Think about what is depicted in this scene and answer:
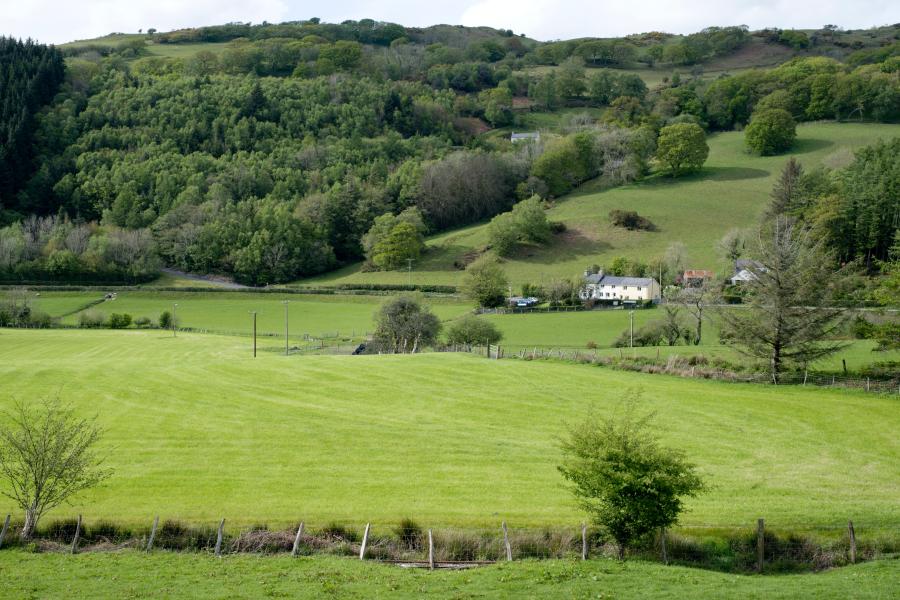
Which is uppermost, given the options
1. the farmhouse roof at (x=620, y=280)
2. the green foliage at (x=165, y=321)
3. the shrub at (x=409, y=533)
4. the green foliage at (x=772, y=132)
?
the green foliage at (x=772, y=132)

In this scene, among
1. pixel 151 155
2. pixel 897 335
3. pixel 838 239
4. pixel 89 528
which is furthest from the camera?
pixel 151 155

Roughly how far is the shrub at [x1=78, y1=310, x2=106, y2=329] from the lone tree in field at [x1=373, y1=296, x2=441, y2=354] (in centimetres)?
3576

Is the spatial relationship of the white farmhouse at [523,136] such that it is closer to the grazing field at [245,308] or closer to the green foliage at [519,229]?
the green foliage at [519,229]

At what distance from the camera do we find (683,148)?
5463 inches

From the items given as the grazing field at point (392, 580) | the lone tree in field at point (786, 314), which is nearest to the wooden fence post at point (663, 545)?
the grazing field at point (392, 580)

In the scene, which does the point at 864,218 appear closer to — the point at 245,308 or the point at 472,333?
the point at 472,333

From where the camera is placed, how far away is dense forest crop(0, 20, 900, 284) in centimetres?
12331

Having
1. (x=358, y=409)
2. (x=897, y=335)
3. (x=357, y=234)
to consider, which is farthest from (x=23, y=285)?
(x=897, y=335)

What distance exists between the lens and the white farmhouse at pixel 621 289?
303 feet

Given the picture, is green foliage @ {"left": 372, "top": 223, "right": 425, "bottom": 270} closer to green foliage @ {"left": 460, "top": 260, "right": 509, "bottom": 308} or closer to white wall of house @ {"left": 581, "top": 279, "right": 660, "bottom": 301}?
green foliage @ {"left": 460, "top": 260, "right": 509, "bottom": 308}

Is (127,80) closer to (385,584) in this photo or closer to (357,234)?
(357,234)

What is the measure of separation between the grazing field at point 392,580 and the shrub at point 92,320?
73.2 meters

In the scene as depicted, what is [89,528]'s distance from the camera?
26.1 m

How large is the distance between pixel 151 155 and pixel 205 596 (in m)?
154
